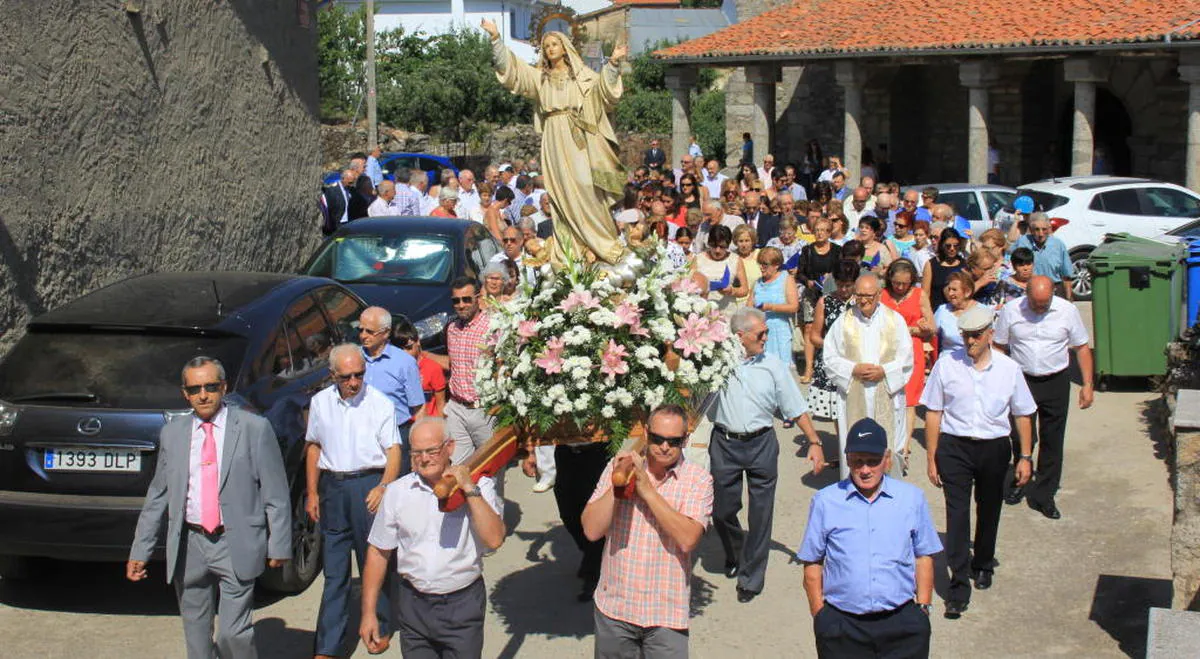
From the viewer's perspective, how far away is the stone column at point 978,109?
25562mm

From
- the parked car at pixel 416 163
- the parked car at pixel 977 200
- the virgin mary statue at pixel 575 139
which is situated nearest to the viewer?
the virgin mary statue at pixel 575 139

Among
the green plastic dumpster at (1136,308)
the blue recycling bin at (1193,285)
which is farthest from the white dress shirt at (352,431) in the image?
the blue recycling bin at (1193,285)

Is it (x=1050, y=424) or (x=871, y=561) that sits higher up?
(x=871, y=561)

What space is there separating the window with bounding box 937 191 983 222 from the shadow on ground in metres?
12.0

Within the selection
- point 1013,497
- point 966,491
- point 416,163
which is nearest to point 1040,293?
point 1013,497

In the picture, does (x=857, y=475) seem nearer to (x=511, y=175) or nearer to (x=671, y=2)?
(x=511, y=175)

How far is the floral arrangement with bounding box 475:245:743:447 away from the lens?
686 cm

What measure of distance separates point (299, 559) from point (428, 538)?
2.54 metres

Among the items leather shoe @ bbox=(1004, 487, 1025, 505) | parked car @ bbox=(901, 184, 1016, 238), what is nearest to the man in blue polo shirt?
leather shoe @ bbox=(1004, 487, 1025, 505)

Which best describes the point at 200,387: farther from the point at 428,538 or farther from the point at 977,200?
the point at 977,200

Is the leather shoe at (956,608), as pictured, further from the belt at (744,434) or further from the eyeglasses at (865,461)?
the eyeglasses at (865,461)

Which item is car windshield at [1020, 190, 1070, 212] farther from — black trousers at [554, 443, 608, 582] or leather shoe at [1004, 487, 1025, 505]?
black trousers at [554, 443, 608, 582]

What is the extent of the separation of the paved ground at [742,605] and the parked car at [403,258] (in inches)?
107

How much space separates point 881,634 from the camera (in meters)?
5.71
